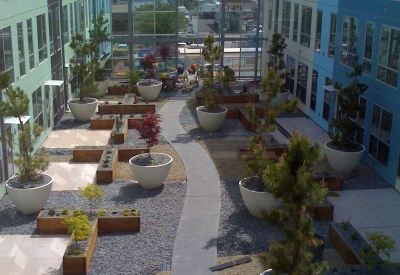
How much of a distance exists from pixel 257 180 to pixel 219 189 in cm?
156

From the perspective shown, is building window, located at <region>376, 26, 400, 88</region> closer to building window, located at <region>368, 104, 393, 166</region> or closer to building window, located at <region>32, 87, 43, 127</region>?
building window, located at <region>368, 104, 393, 166</region>

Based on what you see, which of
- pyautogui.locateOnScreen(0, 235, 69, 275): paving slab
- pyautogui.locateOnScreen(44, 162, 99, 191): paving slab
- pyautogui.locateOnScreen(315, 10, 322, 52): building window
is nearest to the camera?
pyautogui.locateOnScreen(0, 235, 69, 275): paving slab

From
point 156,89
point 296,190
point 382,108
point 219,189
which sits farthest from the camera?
point 156,89

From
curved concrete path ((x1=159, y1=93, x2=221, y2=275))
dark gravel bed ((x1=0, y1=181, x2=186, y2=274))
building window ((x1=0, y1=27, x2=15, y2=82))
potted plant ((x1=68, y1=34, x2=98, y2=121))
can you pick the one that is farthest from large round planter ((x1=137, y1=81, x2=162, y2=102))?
dark gravel bed ((x1=0, y1=181, x2=186, y2=274))

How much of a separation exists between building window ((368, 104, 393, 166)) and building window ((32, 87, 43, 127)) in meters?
10.1

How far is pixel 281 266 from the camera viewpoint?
24.3ft

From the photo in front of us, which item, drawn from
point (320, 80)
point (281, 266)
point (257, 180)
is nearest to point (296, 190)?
point (281, 266)

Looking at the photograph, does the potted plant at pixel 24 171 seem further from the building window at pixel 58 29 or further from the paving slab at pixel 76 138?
the building window at pixel 58 29

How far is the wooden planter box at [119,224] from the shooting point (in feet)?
37.2

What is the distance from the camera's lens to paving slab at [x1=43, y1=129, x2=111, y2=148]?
1758cm

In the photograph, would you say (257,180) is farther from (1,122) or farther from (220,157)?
(1,122)

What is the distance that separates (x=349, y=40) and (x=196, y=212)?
8.50 meters

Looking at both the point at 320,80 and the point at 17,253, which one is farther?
the point at 320,80

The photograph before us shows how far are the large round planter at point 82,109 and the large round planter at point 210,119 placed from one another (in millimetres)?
4133
